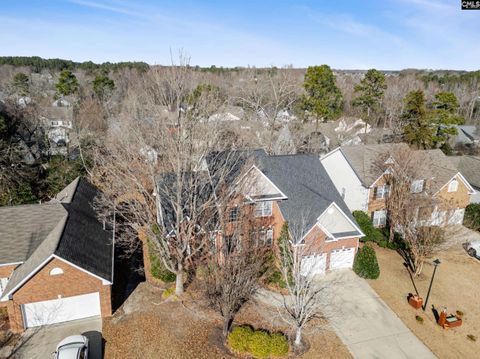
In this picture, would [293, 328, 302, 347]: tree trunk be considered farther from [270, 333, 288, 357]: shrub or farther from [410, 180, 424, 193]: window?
[410, 180, 424, 193]: window

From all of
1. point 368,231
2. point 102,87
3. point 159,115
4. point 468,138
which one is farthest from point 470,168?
point 102,87

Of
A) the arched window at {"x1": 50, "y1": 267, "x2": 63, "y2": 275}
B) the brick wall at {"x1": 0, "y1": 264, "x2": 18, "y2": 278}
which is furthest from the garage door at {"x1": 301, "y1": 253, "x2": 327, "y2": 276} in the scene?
the brick wall at {"x1": 0, "y1": 264, "x2": 18, "y2": 278}

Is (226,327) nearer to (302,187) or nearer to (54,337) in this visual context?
(54,337)

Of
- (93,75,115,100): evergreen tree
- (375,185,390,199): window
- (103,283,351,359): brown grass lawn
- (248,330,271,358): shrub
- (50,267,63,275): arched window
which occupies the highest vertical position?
(93,75,115,100): evergreen tree

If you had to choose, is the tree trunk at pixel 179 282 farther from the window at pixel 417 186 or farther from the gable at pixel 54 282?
the window at pixel 417 186

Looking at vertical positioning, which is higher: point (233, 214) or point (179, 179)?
point (179, 179)

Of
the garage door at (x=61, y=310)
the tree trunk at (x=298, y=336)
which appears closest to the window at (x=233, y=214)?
the tree trunk at (x=298, y=336)
